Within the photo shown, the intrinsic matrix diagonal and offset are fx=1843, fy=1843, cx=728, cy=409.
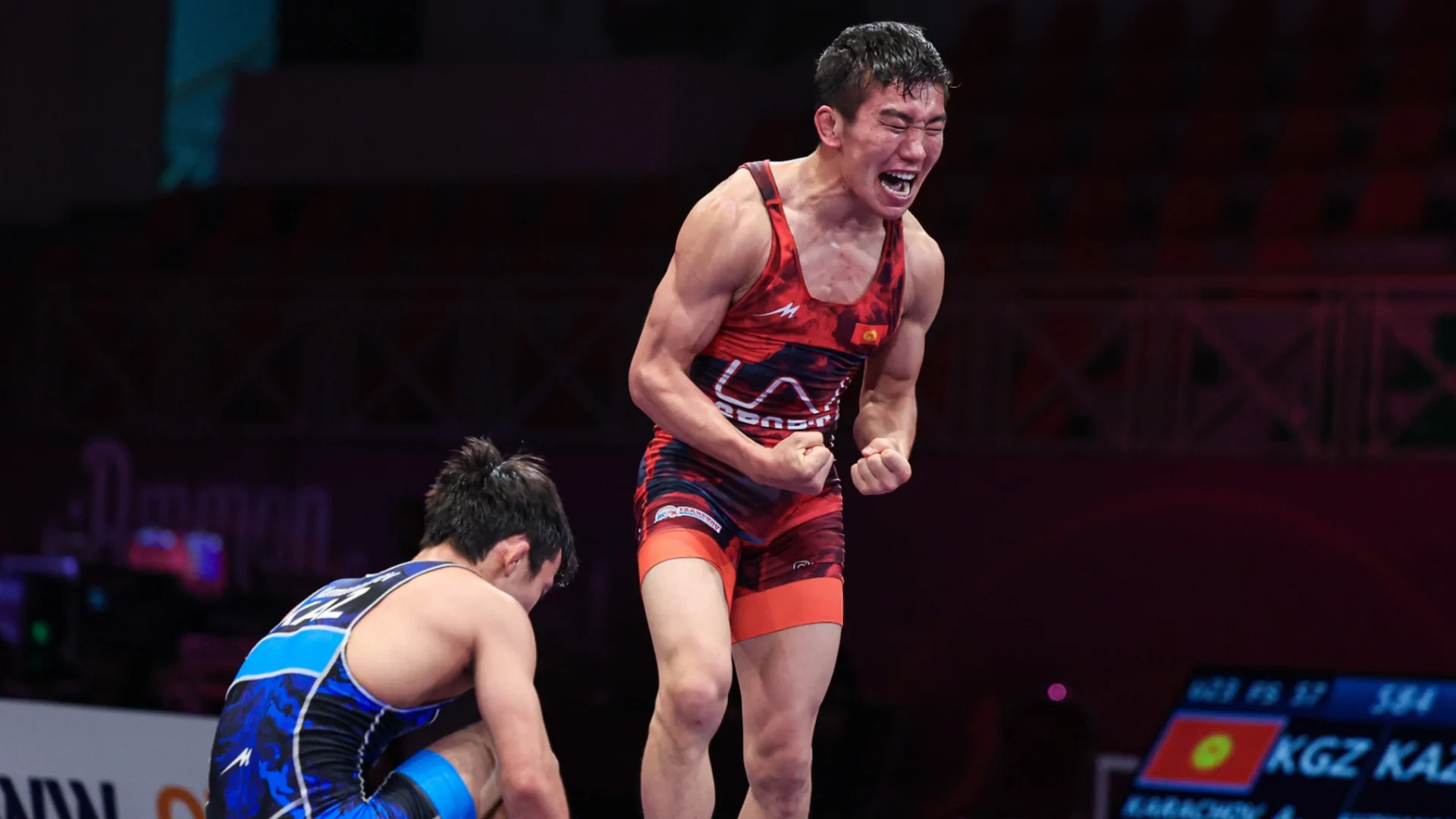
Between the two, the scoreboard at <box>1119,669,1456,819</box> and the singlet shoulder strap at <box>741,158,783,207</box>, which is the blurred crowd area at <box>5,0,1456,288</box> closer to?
the scoreboard at <box>1119,669,1456,819</box>

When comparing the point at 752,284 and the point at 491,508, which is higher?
the point at 752,284

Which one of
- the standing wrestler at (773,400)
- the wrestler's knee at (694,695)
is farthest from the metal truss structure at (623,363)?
the wrestler's knee at (694,695)

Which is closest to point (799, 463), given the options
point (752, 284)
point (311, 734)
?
point (752, 284)

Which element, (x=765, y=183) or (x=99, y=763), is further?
(x=99, y=763)

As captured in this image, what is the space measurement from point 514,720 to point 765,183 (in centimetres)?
118

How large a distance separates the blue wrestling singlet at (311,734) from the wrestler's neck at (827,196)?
3.26 ft

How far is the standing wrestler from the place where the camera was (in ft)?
11.2

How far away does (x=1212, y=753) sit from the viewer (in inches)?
208

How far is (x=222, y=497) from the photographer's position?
29.7 feet

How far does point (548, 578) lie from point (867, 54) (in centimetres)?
116

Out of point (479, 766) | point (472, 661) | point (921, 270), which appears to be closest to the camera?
point (472, 661)

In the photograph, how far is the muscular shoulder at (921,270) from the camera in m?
3.75

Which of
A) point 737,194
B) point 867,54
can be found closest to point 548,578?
point 737,194

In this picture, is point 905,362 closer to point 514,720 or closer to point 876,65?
point 876,65
